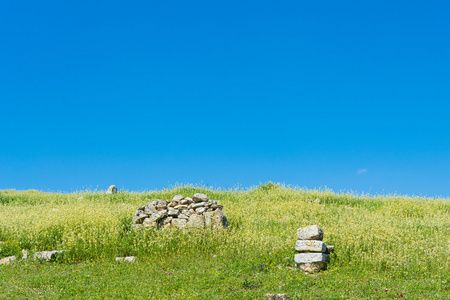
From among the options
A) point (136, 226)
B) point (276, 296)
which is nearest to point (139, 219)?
point (136, 226)

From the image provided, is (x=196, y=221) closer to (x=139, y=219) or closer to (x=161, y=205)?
(x=161, y=205)

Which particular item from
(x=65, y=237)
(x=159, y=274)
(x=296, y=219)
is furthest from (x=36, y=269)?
(x=296, y=219)

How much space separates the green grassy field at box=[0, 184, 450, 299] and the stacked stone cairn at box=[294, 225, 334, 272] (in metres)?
0.38

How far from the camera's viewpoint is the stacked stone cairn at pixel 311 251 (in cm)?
1329

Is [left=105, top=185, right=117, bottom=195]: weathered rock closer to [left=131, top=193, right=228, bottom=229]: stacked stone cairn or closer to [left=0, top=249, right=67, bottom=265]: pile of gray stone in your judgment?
[left=131, top=193, right=228, bottom=229]: stacked stone cairn

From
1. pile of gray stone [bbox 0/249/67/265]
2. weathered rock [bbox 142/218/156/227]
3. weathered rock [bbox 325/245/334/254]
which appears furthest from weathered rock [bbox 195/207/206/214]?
weathered rock [bbox 325/245/334/254]

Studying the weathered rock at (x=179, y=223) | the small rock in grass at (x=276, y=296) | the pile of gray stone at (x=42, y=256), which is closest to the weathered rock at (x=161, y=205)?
the weathered rock at (x=179, y=223)

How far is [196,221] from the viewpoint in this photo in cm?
1825

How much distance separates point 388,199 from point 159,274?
23480 mm

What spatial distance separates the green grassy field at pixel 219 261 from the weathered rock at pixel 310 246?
0.61 metres

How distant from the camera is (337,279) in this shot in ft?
39.1

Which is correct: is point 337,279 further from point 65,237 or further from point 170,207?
point 65,237

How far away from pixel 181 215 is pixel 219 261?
5344mm

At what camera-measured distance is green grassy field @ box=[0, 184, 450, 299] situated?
11.2 meters
